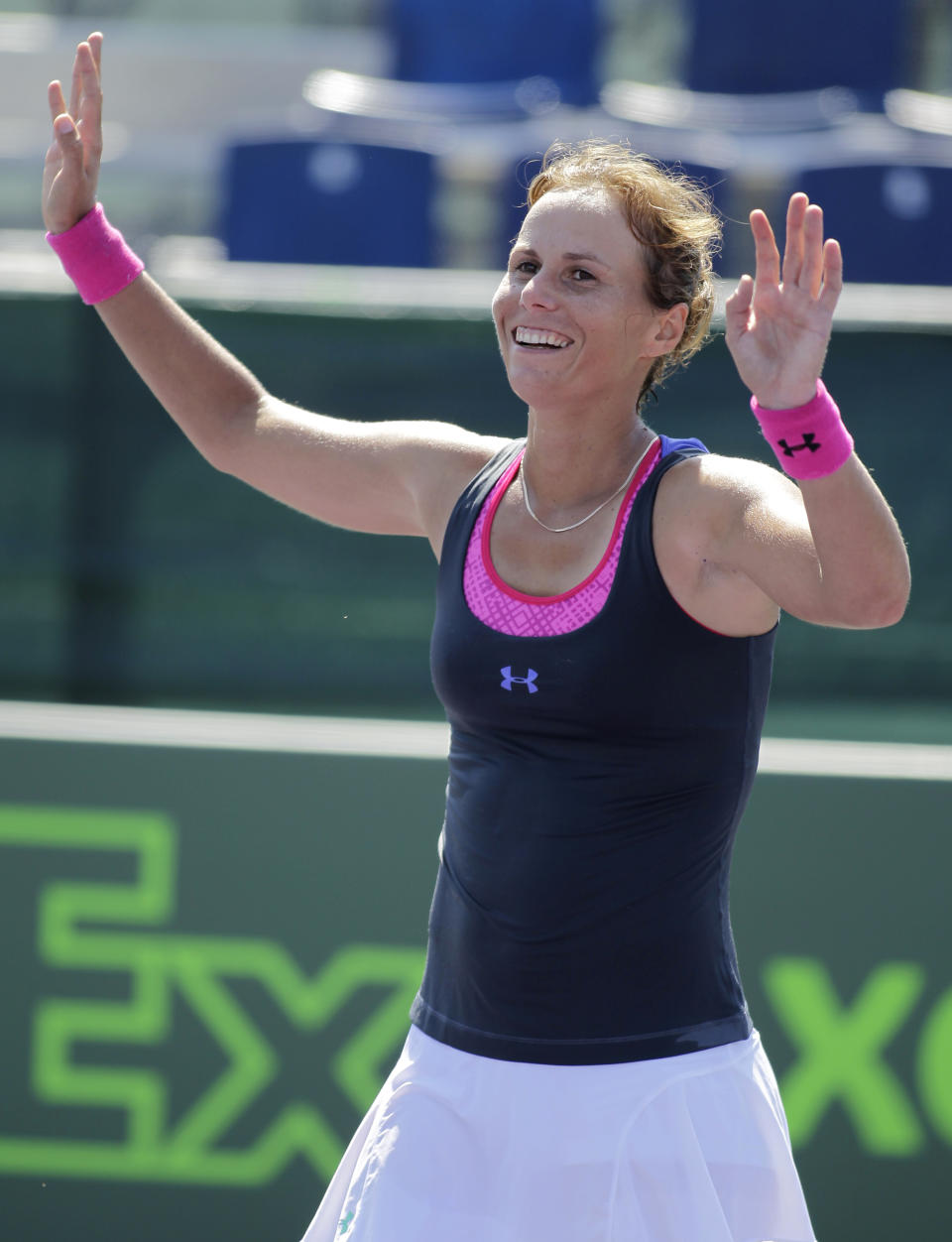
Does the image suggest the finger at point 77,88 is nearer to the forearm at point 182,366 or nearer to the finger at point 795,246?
the forearm at point 182,366

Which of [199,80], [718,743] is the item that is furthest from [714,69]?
[718,743]

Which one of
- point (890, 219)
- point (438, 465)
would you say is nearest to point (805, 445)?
point (438, 465)

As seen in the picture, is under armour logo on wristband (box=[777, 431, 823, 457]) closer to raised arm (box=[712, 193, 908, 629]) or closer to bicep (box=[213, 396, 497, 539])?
raised arm (box=[712, 193, 908, 629])

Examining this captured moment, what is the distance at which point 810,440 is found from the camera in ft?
4.22

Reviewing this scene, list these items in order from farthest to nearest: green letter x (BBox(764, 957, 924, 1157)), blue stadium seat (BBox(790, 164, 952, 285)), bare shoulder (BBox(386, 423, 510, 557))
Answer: blue stadium seat (BBox(790, 164, 952, 285)), green letter x (BBox(764, 957, 924, 1157)), bare shoulder (BBox(386, 423, 510, 557))

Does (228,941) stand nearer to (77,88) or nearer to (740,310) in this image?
(77,88)

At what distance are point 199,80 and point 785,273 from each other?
5858 mm

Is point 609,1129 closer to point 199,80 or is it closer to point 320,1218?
point 320,1218

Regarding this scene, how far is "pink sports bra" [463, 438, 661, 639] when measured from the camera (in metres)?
1.53

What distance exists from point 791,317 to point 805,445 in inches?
4.5

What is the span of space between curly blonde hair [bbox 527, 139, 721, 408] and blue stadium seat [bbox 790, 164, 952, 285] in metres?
3.56

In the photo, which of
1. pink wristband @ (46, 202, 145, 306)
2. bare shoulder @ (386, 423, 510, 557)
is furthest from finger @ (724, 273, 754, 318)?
pink wristband @ (46, 202, 145, 306)

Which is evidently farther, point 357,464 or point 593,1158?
point 357,464

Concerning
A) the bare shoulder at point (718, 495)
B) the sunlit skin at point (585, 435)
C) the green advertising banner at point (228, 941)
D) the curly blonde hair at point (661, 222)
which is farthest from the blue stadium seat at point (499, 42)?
the bare shoulder at point (718, 495)
